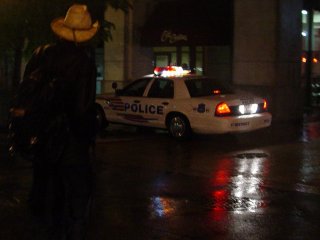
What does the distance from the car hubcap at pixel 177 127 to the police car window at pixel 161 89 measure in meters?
0.52

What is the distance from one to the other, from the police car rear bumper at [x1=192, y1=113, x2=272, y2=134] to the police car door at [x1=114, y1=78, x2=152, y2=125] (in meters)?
1.55

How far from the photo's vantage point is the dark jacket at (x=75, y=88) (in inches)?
154

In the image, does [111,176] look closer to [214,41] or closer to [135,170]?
[135,170]

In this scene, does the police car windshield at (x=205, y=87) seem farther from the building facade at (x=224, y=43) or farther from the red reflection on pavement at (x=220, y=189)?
the building facade at (x=224, y=43)

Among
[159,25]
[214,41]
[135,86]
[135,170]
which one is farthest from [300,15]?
[135,170]

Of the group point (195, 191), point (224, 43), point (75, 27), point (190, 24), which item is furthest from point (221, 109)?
point (75, 27)

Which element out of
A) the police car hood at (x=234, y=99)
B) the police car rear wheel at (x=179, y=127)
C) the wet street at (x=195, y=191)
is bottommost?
the wet street at (x=195, y=191)

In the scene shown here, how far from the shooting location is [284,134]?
1327cm

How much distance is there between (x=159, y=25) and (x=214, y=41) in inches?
92.9

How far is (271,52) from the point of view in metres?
15.6

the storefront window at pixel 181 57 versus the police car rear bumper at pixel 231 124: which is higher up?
the storefront window at pixel 181 57

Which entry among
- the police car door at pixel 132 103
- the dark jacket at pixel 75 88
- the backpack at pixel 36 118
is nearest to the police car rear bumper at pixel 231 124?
the police car door at pixel 132 103

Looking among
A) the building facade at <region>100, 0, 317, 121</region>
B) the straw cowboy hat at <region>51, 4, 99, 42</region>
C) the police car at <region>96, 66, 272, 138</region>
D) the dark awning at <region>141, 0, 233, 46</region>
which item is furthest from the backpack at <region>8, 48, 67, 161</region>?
the dark awning at <region>141, 0, 233, 46</region>

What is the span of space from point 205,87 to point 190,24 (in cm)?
548
